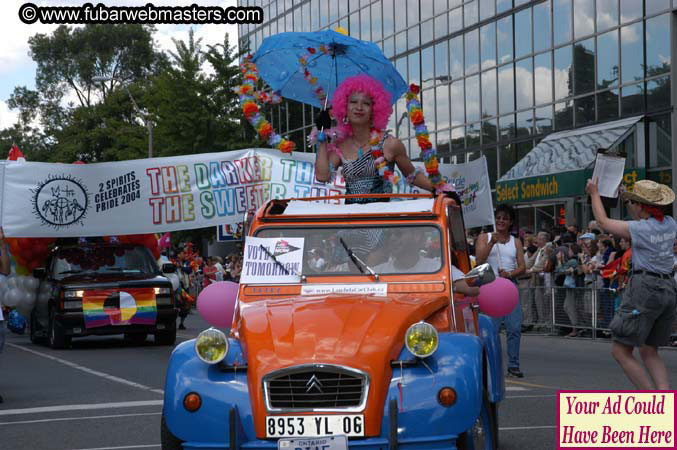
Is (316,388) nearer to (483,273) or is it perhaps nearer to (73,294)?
(483,273)

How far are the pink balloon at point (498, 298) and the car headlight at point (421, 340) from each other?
2.21 metres

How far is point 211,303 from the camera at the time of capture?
8.37 metres

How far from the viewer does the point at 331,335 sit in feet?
22.4

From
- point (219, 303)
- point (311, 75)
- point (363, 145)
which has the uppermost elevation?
point (311, 75)

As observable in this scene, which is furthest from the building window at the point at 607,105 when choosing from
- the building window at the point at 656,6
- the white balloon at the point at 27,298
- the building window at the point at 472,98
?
the white balloon at the point at 27,298

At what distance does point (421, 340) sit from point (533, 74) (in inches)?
1216

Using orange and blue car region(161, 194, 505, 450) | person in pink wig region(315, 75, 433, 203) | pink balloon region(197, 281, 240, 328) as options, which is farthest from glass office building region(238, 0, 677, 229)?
orange and blue car region(161, 194, 505, 450)

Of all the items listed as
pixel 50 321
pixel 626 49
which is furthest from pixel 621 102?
pixel 50 321

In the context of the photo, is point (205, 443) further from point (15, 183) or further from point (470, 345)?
point (15, 183)

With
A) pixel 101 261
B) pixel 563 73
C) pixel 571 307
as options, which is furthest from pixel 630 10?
pixel 101 261

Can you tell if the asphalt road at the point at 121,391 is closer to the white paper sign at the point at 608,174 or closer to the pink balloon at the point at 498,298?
the pink balloon at the point at 498,298

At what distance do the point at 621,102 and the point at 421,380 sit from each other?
26465 millimetres

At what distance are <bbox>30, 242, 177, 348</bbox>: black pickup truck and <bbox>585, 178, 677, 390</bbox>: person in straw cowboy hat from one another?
11.9 meters

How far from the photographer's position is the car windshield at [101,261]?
2080 cm
